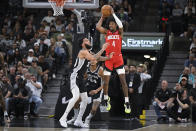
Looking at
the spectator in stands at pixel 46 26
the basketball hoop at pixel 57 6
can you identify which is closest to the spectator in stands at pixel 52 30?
the spectator in stands at pixel 46 26

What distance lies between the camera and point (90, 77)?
17.1 m

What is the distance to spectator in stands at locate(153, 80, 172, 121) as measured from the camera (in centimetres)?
1848

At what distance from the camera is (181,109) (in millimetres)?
18141

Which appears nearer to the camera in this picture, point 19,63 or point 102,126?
point 102,126

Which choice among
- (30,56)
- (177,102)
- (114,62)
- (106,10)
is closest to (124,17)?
(30,56)

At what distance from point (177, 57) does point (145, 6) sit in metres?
4.64

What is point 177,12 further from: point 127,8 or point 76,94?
point 76,94

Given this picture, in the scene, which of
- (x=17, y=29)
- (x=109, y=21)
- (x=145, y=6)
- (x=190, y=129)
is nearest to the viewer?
(x=109, y=21)

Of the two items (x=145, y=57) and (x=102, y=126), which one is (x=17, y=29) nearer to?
(x=145, y=57)

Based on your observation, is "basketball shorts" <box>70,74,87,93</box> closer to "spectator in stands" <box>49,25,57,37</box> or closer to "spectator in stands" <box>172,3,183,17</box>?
"spectator in stands" <box>49,25,57,37</box>

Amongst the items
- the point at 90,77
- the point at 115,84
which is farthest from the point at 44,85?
the point at 90,77

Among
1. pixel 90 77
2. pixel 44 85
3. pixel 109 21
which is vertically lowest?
pixel 44 85

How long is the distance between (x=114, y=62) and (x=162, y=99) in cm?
541

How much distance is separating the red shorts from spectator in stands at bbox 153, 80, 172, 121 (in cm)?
518
